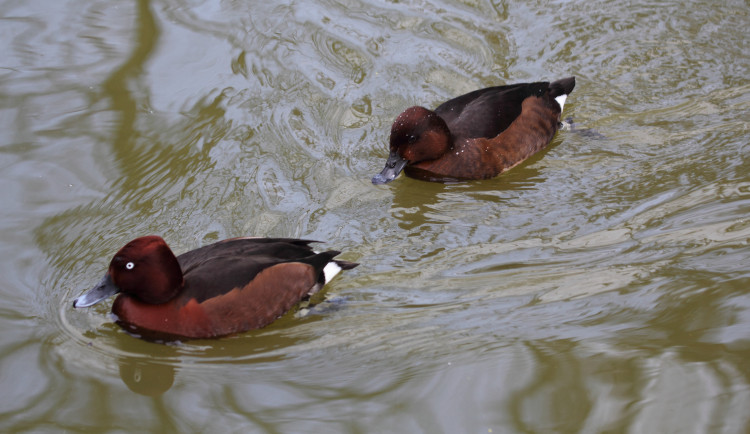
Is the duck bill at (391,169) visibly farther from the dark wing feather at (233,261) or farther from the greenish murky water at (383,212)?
the dark wing feather at (233,261)

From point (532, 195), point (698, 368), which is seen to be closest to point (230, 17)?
point (532, 195)

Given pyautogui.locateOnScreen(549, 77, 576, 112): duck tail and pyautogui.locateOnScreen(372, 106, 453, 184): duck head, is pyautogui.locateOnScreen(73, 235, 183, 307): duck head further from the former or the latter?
pyautogui.locateOnScreen(549, 77, 576, 112): duck tail

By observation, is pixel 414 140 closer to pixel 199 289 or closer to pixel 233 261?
pixel 233 261

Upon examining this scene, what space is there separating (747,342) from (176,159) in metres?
4.66

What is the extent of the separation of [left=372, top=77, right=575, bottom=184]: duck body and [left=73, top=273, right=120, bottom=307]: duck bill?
8.13 feet

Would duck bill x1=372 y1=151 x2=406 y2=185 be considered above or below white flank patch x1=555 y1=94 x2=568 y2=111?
below

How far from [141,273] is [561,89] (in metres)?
4.51

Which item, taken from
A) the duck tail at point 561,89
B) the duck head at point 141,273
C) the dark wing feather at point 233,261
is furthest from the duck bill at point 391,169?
the duck head at point 141,273

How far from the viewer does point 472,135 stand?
6.84 m

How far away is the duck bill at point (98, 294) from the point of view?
4641mm

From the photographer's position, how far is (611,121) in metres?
7.27

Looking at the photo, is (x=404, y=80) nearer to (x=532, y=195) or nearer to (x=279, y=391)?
(x=532, y=195)

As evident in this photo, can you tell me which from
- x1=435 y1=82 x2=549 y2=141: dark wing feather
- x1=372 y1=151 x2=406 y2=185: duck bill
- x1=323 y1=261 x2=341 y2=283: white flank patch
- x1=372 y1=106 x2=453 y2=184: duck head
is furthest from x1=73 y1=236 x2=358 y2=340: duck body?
x1=435 y1=82 x2=549 y2=141: dark wing feather

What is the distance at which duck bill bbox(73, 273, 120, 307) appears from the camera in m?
4.64
